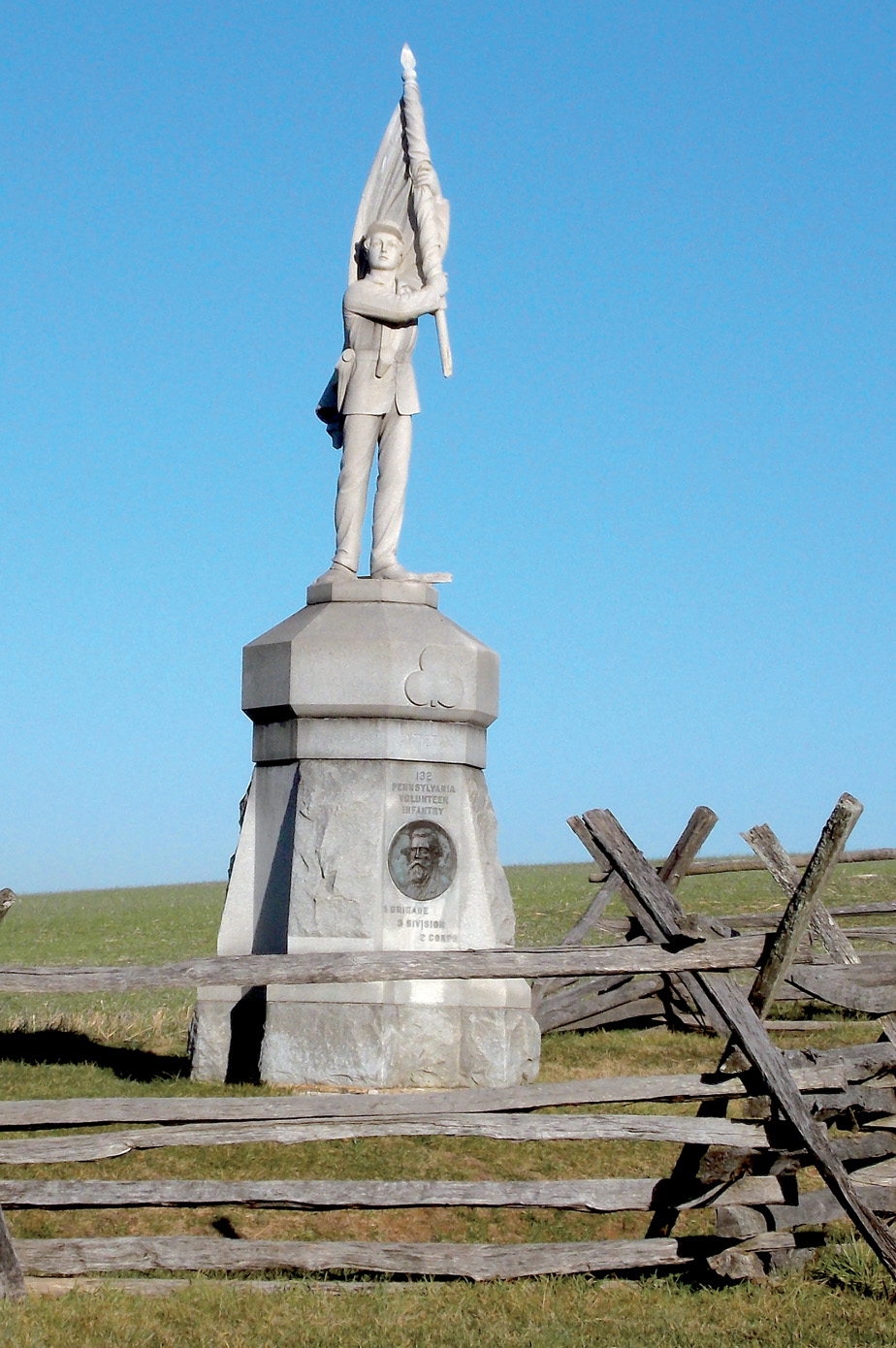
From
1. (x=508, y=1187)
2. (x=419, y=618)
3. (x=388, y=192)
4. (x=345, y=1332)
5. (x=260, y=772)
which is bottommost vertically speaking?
(x=345, y=1332)

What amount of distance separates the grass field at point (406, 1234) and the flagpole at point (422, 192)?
504 cm

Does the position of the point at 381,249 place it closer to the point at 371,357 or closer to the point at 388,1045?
the point at 371,357

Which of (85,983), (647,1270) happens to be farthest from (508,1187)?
(85,983)

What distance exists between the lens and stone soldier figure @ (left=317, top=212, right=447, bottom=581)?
9922mm

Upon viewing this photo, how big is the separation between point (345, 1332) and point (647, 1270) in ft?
4.55

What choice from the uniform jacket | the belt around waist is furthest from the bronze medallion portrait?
the belt around waist

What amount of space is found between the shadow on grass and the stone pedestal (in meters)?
0.71

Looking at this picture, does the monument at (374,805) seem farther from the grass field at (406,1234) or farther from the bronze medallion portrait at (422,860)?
the grass field at (406,1234)

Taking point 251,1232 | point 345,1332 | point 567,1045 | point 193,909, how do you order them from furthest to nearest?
1. point 193,909
2. point 567,1045
3. point 251,1232
4. point 345,1332

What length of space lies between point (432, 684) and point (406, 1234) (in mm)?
3676

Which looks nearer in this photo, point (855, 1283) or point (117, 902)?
point (855, 1283)

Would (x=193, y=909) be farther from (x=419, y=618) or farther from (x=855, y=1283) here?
(x=855, y=1283)

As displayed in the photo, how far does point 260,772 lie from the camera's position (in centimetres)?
972

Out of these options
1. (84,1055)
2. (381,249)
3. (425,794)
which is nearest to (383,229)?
(381,249)
